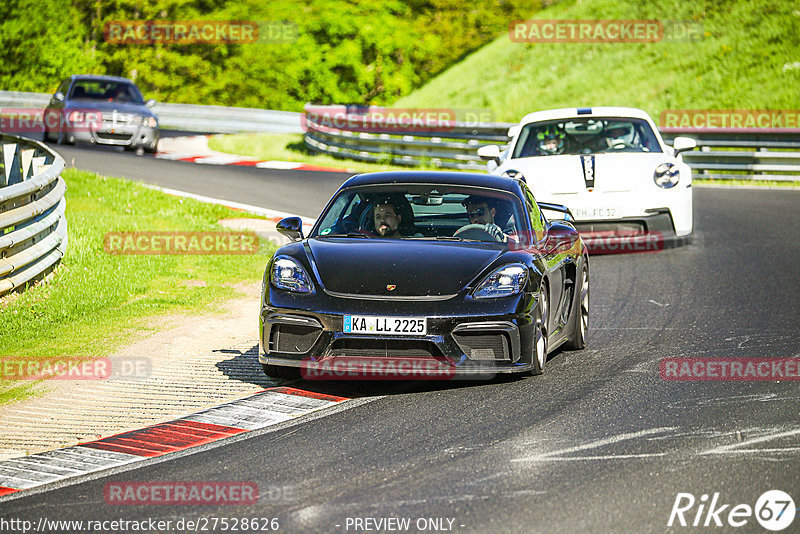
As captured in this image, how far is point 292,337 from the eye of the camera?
23.1ft

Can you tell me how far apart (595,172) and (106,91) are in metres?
16.2

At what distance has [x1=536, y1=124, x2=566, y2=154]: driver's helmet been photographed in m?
13.9

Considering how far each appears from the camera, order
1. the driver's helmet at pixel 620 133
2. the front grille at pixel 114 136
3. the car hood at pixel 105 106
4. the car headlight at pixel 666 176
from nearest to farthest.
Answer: the car headlight at pixel 666 176 → the driver's helmet at pixel 620 133 → the car hood at pixel 105 106 → the front grille at pixel 114 136

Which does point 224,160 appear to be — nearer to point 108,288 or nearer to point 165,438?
point 108,288

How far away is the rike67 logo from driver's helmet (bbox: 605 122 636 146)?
935 cm

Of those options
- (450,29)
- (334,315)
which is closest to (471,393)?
(334,315)

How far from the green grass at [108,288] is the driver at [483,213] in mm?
2834

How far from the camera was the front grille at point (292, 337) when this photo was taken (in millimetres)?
6945

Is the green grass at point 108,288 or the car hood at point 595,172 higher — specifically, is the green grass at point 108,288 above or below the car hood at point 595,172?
below

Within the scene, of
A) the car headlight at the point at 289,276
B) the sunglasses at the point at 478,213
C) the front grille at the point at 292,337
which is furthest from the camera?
the sunglasses at the point at 478,213

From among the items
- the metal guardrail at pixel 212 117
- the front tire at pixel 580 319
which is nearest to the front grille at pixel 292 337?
the front tire at pixel 580 319

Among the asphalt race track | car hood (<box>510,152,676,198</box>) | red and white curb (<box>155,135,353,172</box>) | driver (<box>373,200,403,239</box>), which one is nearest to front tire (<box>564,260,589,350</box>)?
the asphalt race track

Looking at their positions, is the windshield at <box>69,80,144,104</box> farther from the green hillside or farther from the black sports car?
the black sports car

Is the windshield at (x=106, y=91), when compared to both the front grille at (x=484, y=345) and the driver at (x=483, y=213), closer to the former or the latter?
the driver at (x=483, y=213)
